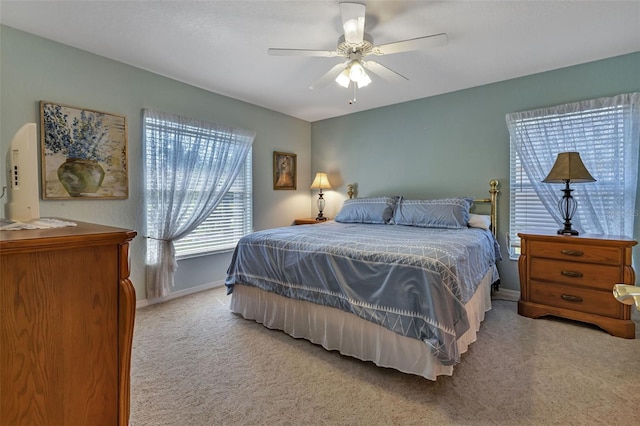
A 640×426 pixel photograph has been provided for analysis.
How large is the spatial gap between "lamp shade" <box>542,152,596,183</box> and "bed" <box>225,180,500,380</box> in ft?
2.56

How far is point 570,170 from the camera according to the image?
8.66ft

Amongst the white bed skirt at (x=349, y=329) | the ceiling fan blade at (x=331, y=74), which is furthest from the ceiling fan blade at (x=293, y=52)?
the white bed skirt at (x=349, y=329)

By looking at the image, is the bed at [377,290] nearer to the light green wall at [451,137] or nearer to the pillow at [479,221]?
the pillow at [479,221]

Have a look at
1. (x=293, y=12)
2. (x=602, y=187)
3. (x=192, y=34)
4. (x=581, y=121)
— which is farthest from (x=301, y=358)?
(x=581, y=121)

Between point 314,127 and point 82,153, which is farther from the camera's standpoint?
point 314,127

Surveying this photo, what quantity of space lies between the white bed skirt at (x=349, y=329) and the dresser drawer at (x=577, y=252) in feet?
1.61

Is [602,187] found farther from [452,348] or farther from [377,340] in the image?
[377,340]

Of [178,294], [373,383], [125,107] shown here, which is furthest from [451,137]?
[178,294]

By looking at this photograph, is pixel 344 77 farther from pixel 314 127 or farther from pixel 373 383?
pixel 314 127

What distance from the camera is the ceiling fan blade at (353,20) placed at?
6.11 ft

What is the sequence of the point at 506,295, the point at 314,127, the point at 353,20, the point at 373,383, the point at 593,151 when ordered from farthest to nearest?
the point at 314,127 → the point at 506,295 → the point at 593,151 → the point at 353,20 → the point at 373,383

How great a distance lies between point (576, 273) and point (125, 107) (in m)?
4.39

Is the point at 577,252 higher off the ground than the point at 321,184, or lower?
lower

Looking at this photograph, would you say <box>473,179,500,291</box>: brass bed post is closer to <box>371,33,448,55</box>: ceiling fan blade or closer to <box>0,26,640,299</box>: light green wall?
<box>0,26,640,299</box>: light green wall
